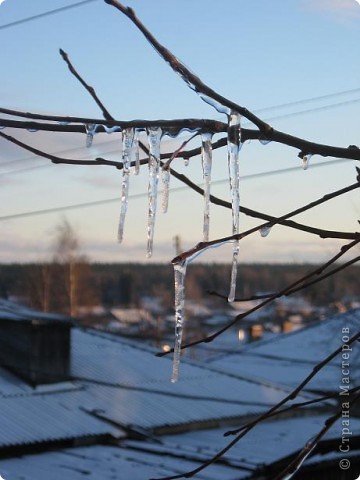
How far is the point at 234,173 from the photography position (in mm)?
1026

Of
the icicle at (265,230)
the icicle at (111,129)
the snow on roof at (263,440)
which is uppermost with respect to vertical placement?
the icicle at (111,129)

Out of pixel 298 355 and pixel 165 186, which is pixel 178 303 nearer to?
pixel 165 186

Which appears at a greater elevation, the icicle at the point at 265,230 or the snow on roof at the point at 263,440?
the icicle at the point at 265,230

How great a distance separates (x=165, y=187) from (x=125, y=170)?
0.07 metres

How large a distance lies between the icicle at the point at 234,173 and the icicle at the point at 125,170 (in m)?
0.13

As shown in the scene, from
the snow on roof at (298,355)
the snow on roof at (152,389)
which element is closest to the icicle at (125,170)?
the snow on roof at (152,389)

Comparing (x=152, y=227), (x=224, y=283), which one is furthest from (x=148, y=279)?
(x=152, y=227)

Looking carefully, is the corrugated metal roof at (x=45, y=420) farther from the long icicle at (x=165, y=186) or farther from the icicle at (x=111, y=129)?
the icicle at (x=111, y=129)

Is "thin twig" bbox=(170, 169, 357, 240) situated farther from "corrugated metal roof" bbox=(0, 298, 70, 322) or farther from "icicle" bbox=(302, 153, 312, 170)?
"corrugated metal roof" bbox=(0, 298, 70, 322)

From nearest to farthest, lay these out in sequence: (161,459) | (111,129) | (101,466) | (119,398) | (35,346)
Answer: (111,129), (101,466), (161,459), (119,398), (35,346)

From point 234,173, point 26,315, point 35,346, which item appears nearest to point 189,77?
point 234,173

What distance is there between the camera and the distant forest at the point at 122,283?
41.0 feet

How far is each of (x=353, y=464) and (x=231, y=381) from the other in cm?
306

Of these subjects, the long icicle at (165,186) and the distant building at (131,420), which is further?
the distant building at (131,420)
